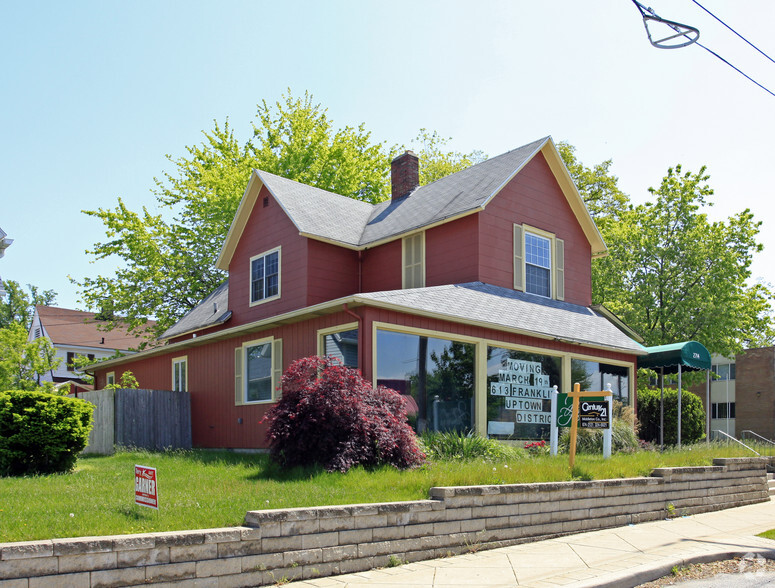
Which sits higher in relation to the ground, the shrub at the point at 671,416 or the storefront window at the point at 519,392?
the storefront window at the point at 519,392

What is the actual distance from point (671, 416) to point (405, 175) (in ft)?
40.4

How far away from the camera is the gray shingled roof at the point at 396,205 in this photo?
64.7ft

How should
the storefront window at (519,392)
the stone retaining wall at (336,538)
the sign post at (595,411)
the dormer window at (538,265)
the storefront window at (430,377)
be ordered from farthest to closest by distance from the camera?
1. the dormer window at (538,265)
2. the storefront window at (519,392)
3. the storefront window at (430,377)
4. the sign post at (595,411)
5. the stone retaining wall at (336,538)

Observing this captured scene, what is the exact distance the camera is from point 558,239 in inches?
842

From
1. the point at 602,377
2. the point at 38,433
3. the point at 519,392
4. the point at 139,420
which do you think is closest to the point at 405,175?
the point at 602,377

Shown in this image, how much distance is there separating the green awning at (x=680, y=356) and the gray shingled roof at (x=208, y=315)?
471 inches

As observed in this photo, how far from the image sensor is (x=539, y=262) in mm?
20734

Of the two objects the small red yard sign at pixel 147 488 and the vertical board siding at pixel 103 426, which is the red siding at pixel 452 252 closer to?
the vertical board siding at pixel 103 426

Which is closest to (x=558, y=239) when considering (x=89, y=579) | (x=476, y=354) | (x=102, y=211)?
(x=476, y=354)

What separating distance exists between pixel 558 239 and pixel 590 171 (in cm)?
1996

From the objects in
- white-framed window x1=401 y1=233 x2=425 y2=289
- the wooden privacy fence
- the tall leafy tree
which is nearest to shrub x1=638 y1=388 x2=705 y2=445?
the tall leafy tree

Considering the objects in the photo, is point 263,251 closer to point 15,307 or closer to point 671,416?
point 671,416

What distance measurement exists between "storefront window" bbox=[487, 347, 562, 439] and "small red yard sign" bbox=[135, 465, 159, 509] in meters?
9.56

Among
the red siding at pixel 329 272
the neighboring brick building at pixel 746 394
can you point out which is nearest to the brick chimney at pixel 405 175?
the red siding at pixel 329 272
